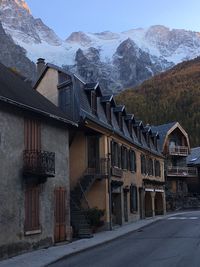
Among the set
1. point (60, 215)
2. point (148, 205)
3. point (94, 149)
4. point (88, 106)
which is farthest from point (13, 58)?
point (60, 215)

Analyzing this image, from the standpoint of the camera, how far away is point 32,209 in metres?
20.1

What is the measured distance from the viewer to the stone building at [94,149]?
28.7 meters

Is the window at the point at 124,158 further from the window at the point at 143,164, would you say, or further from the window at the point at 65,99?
the window at the point at 65,99

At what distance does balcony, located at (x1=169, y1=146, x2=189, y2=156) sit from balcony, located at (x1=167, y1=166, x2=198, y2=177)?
183 centimetres

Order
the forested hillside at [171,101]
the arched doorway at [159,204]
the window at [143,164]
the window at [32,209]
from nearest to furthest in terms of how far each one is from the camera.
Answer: the window at [32,209]
the window at [143,164]
the arched doorway at [159,204]
the forested hillside at [171,101]

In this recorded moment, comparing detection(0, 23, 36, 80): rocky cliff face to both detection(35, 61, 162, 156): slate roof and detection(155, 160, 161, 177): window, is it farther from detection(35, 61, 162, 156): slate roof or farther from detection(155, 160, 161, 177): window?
detection(35, 61, 162, 156): slate roof

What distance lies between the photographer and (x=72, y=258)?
694 inches

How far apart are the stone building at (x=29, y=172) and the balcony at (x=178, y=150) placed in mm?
44091

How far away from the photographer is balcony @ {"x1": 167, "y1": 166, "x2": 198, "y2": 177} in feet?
214

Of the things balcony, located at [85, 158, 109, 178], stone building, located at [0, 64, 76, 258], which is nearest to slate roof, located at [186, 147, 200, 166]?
balcony, located at [85, 158, 109, 178]

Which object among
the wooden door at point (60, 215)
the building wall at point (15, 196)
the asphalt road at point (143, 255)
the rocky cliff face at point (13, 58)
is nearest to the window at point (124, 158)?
the wooden door at point (60, 215)

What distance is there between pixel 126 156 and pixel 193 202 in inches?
1172

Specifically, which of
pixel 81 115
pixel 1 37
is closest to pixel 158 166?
pixel 81 115

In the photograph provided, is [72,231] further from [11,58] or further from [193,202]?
[11,58]
